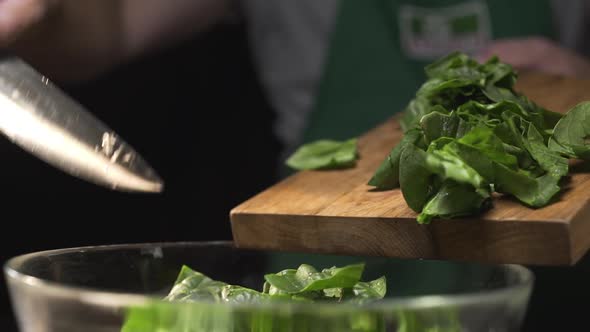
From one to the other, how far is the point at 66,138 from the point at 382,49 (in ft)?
3.69

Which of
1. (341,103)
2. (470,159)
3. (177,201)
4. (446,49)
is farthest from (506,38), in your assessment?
(470,159)

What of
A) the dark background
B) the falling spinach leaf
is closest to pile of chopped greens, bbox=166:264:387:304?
the falling spinach leaf

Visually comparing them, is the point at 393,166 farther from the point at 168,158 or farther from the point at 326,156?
the point at 168,158

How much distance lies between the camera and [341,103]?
1.93 metres

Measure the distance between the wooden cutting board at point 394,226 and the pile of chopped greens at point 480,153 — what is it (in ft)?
0.06

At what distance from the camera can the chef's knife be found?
2.76 feet

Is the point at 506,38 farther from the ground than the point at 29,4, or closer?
closer

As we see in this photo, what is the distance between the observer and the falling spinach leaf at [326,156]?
107cm

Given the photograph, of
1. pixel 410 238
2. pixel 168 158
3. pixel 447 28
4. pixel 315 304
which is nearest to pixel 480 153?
pixel 410 238

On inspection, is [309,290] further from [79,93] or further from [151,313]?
[79,93]

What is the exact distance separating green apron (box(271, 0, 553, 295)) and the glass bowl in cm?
101

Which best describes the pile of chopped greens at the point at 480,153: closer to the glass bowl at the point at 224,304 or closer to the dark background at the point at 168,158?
the glass bowl at the point at 224,304

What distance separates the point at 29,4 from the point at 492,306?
1.03 m

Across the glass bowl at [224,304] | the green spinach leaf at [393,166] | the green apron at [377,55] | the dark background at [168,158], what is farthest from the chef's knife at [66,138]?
the green apron at [377,55]
